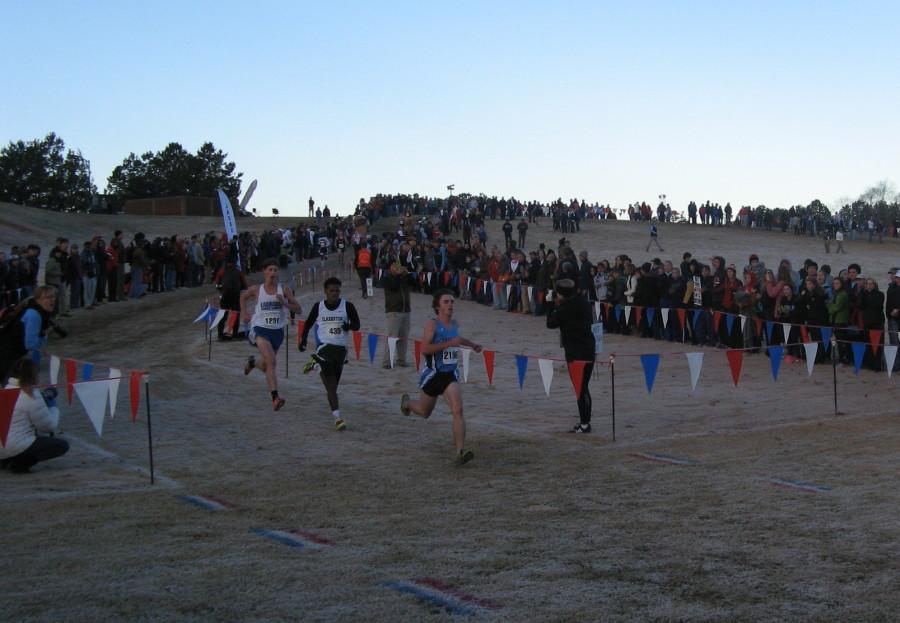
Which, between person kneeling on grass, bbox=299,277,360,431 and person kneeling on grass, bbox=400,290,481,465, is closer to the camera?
person kneeling on grass, bbox=400,290,481,465

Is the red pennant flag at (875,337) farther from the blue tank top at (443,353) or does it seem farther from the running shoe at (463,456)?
the running shoe at (463,456)

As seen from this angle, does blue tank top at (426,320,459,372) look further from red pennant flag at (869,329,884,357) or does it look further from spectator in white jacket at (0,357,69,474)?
red pennant flag at (869,329,884,357)

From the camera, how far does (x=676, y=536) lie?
763 cm

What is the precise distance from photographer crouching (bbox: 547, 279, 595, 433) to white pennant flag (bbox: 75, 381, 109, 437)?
17.0ft

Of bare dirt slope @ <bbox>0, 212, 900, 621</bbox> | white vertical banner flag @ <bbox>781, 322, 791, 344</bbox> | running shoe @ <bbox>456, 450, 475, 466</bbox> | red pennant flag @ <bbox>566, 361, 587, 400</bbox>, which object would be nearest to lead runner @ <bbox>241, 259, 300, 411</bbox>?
bare dirt slope @ <bbox>0, 212, 900, 621</bbox>

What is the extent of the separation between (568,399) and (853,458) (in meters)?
5.30

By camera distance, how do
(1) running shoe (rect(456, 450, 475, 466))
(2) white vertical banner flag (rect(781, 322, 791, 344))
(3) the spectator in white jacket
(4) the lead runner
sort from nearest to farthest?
(3) the spectator in white jacket
(1) running shoe (rect(456, 450, 475, 466))
(4) the lead runner
(2) white vertical banner flag (rect(781, 322, 791, 344))

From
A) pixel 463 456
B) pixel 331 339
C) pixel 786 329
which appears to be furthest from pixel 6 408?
pixel 786 329

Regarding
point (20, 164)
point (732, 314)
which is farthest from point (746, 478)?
point (20, 164)

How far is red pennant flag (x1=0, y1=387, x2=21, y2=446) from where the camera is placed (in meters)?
9.43

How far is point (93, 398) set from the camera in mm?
9812

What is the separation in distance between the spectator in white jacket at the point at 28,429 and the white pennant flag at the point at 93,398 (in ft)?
1.72

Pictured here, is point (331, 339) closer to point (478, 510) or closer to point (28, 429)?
point (28, 429)

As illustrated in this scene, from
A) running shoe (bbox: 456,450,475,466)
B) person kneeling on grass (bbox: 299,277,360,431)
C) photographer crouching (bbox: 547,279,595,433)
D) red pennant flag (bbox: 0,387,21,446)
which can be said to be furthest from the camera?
person kneeling on grass (bbox: 299,277,360,431)
